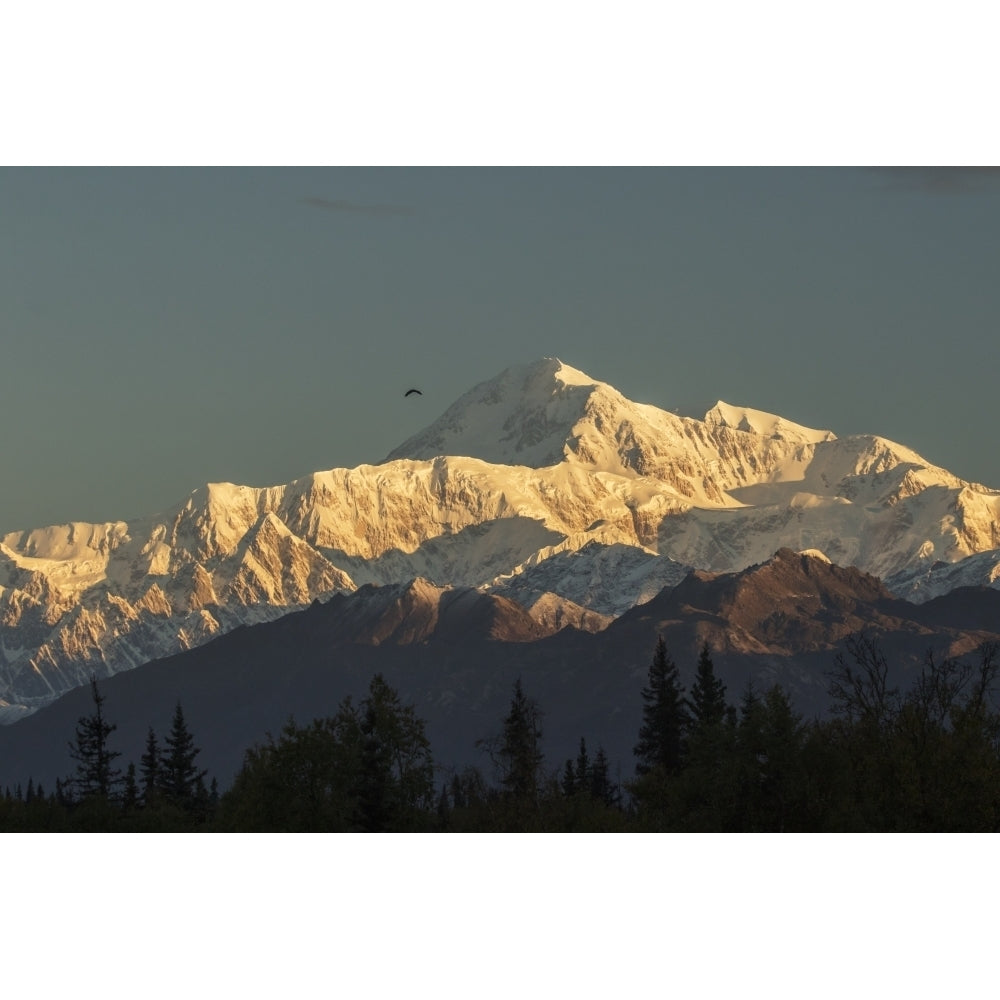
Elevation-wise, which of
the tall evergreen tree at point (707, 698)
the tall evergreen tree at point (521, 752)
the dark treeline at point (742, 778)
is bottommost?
the dark treeline at point (742, 778)

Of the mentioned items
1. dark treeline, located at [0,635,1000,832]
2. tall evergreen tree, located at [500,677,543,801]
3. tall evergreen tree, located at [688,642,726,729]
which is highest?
tall evergreen tree, located at [688,642,726,729]

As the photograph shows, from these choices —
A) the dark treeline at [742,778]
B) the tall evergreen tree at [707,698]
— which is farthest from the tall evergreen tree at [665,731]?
the dark treeline at [742,778]

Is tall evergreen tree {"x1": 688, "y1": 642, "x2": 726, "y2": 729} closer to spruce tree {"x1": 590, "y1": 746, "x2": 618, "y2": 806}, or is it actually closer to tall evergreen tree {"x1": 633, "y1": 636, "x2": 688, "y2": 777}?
tall evergreen tree {"x1": 633, "y1": 636, "x2": 688, "y2": 777}

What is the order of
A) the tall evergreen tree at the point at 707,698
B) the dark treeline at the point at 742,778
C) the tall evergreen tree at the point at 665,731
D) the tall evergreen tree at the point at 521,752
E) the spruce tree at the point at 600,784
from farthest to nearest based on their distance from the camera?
the spruce tree at the point at 600,784, the tall evergreen tree at the point at 665,731, the tall evergreen tree at the point at 707,698, the tall evergreen tree at the point at 521,752, the dark treeline at the point at 742,778

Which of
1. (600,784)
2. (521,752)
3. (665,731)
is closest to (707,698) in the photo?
(665,731)

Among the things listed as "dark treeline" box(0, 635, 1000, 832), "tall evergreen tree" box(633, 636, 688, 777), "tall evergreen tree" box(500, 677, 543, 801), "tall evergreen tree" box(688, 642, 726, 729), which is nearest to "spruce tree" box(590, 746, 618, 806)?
"tall evergreen tree" box(633, 636, 688, 777)

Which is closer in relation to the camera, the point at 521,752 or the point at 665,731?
the point at 521,752

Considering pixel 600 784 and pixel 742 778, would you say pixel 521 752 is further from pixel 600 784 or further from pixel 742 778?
pixel 742 778

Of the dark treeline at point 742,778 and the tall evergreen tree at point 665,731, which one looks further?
the tall evergreen tree at point 665,731

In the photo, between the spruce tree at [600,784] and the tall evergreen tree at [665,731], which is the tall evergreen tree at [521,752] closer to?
the tall evergreen tree at [665,731]

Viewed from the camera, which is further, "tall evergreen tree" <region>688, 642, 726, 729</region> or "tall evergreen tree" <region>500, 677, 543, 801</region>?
Result: "tall evergreen tree" <region>688, 642, 726, 729</region>
